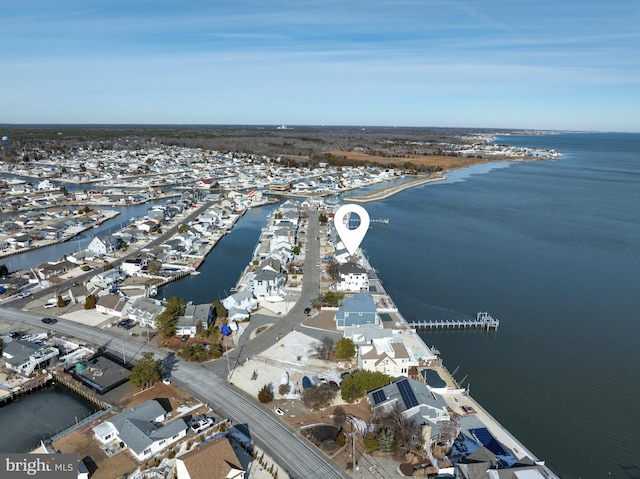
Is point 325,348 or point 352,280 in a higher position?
point 352,280

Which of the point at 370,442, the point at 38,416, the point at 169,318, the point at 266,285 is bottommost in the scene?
the point at 38,416

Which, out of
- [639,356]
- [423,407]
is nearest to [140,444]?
[423,407]

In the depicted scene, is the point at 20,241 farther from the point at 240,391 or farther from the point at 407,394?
the point at 407,394

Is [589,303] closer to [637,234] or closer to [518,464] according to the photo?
[518,464]

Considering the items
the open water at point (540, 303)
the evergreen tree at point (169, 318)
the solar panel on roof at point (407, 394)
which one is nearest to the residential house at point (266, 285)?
the evergreen tree at point (169, 318)

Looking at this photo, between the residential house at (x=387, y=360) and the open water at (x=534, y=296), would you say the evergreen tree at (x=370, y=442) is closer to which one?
the residential house at (x=387, y=360)

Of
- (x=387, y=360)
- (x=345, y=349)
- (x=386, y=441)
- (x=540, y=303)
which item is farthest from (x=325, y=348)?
(x=540, y=303)

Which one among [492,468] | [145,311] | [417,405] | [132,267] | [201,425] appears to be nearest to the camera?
[492,468]

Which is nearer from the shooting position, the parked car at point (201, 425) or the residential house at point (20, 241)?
the parked car at point (201, 425)
